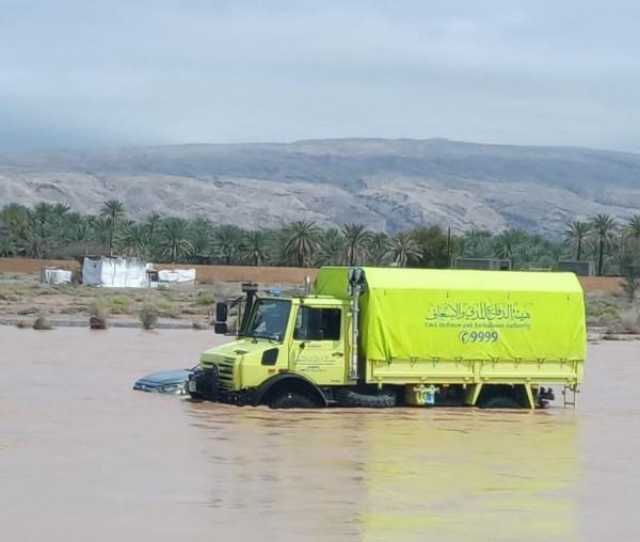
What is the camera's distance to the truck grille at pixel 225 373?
2248cm

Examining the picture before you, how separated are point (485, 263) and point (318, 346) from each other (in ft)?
28.9

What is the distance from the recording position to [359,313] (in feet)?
75.9

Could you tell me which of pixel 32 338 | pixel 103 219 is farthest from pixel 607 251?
pixel 32 338

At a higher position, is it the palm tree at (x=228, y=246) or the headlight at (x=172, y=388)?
the palm tree at (x=228, y=246)

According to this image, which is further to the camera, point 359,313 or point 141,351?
point 141,351

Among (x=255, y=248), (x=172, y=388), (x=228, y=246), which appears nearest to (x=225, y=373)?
(x=172, y=388)

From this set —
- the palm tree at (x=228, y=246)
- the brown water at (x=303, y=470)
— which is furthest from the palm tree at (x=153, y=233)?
the brown water at (x=303, y=470)

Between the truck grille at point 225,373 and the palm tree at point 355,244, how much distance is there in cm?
8131

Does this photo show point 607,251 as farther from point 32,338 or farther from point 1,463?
point 1,463

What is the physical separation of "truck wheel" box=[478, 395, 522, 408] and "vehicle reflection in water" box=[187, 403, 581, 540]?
20 centimetres

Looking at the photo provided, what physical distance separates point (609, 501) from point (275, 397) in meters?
7.52

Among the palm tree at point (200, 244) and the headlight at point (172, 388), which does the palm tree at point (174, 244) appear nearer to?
the palm tree at point (200, 244)

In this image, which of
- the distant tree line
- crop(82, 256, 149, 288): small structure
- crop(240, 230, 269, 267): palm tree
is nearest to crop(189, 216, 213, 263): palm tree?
the distant tree line

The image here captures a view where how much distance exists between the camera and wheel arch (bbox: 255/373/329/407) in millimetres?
22391
